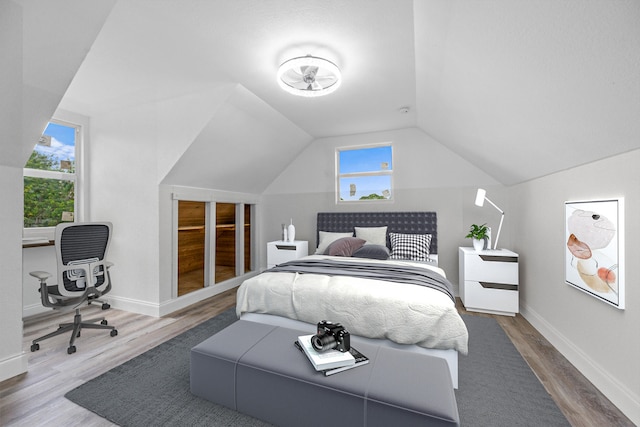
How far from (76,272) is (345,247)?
9.76 feet

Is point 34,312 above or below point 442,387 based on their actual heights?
below

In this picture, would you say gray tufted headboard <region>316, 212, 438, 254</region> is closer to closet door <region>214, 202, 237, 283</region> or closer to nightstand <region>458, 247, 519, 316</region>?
nightstand <region>458, 247, 519, 316</region>

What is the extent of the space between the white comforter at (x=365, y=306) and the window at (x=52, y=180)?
292 centimetres

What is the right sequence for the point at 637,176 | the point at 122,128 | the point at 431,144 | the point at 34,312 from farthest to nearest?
the point at 431,144
the point at 122,128
the point at 34,312
the point at 637,176

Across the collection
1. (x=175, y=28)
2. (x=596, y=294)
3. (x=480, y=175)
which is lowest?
(x=596, y=294)

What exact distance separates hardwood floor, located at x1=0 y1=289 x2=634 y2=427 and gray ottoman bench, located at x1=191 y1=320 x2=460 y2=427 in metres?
0.68

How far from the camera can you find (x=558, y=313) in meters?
2.56

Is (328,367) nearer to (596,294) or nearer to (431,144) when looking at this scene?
(596,294)

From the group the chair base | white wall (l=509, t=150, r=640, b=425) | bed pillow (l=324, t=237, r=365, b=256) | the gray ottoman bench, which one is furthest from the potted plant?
the chair base

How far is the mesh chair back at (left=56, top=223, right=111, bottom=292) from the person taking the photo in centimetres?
248

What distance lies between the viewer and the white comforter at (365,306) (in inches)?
76.0

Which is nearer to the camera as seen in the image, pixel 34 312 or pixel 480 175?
pixel 34 312

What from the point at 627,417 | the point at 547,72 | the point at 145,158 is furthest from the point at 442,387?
the point at 145,158

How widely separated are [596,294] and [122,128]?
5.14m
